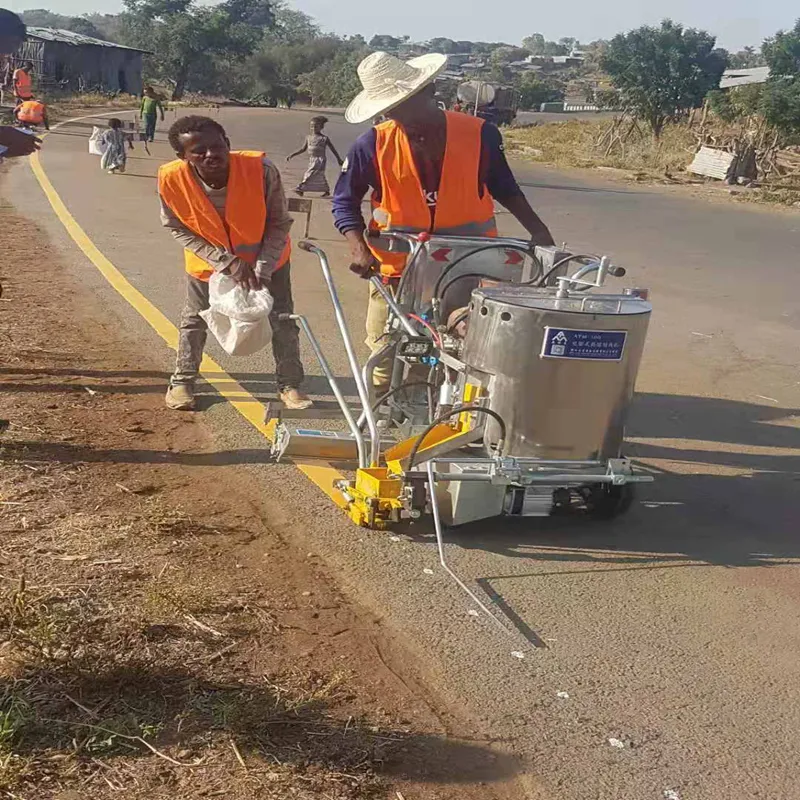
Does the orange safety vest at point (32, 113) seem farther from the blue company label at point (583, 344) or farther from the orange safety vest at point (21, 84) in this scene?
the blue company label at point (583, 344)

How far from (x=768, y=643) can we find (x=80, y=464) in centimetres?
321

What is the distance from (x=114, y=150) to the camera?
1978 cm

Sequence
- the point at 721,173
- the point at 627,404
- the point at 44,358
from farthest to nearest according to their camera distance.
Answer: the point at 721,173 → the point at 44,358 → the point at 627,404

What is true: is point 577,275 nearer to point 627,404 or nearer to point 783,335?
point 627,404

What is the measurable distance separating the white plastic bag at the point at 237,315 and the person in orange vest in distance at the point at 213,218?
7cm

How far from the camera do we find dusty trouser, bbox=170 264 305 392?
6.02 metres

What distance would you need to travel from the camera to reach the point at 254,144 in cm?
3288

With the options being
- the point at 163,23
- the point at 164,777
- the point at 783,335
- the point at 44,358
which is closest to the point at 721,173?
the point at 783,335

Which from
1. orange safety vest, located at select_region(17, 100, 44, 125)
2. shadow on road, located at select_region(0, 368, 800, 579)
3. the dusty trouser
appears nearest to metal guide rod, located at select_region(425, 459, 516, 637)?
shadow on road, located at select_region(0, 368, 800, 579)

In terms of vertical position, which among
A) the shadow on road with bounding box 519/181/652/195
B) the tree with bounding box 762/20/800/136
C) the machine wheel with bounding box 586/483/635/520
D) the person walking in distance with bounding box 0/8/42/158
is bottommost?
the machine wheel with bounding box 586/483/635/520

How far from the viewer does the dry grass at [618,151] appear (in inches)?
1251

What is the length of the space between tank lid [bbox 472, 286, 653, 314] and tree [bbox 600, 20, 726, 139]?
35.8m

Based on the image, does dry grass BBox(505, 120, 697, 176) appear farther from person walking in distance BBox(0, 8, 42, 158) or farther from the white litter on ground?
the white litter on ground

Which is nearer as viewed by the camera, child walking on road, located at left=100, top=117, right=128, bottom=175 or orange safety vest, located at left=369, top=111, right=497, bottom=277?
orange safety vest, located at left=369, top=111, right=497, bottom=277
